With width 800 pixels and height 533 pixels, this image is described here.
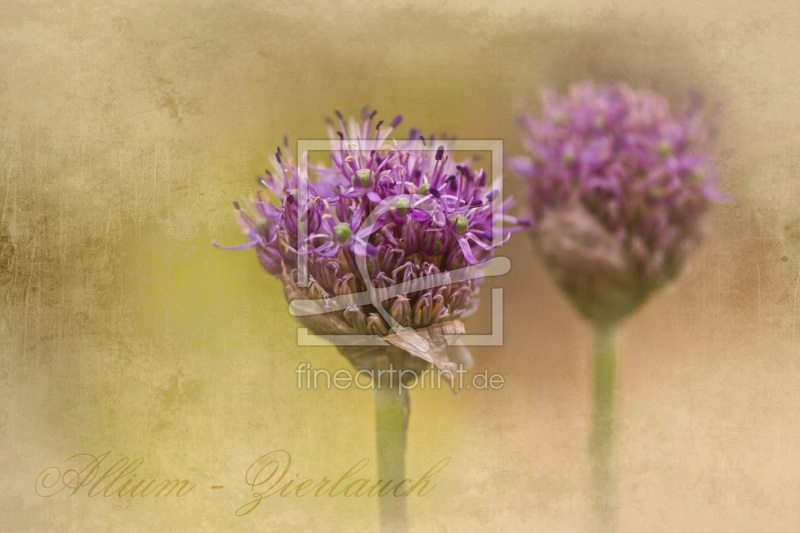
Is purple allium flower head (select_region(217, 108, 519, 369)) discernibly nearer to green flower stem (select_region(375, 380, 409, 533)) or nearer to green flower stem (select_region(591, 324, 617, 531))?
green flower stem (select_region(375, 380, 409, 533))

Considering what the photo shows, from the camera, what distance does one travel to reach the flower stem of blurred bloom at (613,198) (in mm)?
1650

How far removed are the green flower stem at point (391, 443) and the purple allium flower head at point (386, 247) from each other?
12 centimetres

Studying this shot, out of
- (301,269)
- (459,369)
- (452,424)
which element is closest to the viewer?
(301,269)

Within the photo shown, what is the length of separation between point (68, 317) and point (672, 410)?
2.06m

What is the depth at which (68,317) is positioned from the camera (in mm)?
2174

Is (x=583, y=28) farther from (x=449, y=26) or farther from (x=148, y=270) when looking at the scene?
(x=148, y=270)

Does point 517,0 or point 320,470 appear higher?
point 517,0

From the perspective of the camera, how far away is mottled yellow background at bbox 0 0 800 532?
215cm

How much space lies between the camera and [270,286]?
2.13m

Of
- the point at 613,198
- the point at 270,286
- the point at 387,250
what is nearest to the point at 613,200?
the point at 613,198

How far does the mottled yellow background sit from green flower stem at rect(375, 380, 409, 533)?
7 centimetres

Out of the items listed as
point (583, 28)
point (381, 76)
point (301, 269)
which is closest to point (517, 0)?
point (583, 28)

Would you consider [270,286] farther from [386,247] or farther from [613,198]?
[613,198]

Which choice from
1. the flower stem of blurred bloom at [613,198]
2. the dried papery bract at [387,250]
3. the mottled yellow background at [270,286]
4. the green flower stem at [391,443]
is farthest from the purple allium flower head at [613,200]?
the green flower stem at [391,443]
